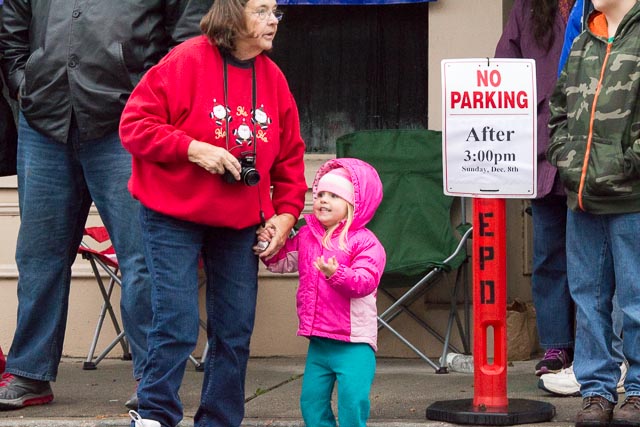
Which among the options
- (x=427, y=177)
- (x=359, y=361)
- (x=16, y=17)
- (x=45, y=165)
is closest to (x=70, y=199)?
(x=45, y=165)

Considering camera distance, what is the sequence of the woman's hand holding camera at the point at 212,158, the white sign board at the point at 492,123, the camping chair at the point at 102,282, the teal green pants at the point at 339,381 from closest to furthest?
the woman's hand holding camera at the point at 212,158
the teal green pants at the point at 339,381
the white sign board at the point at 492,123
the camping chair at the point at 102,282

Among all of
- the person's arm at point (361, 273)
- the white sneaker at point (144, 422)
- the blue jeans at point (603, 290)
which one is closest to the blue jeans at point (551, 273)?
the blue jeans at point (603, 290)

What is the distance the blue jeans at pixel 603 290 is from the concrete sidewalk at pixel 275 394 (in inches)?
Answer: 9.6

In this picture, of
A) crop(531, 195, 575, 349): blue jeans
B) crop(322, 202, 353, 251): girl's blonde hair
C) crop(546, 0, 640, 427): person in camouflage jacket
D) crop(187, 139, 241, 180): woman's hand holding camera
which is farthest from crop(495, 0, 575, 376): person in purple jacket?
crop(187, 139, 241, 180): woman's hand holding camera

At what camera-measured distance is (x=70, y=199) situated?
5770mm

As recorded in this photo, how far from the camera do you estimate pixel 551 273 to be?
6223 millimetres

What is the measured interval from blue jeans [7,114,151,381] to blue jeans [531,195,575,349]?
1893 mm

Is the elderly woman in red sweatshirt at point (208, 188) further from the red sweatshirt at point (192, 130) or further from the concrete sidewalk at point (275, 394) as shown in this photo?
the concrete sidewalk at point (275, 394)

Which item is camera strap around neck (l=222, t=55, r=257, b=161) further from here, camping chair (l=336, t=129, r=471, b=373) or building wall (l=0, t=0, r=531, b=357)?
building wall (l=0, t=0, r=531, b=357)

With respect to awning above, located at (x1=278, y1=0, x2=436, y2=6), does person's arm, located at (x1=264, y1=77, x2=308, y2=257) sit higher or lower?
lower

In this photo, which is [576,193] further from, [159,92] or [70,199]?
[70,199]

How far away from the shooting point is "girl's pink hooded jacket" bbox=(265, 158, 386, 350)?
4938mm

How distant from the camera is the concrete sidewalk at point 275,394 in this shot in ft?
18.0

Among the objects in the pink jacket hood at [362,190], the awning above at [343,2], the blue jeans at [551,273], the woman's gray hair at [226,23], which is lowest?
the blue jeans at [551,273]
